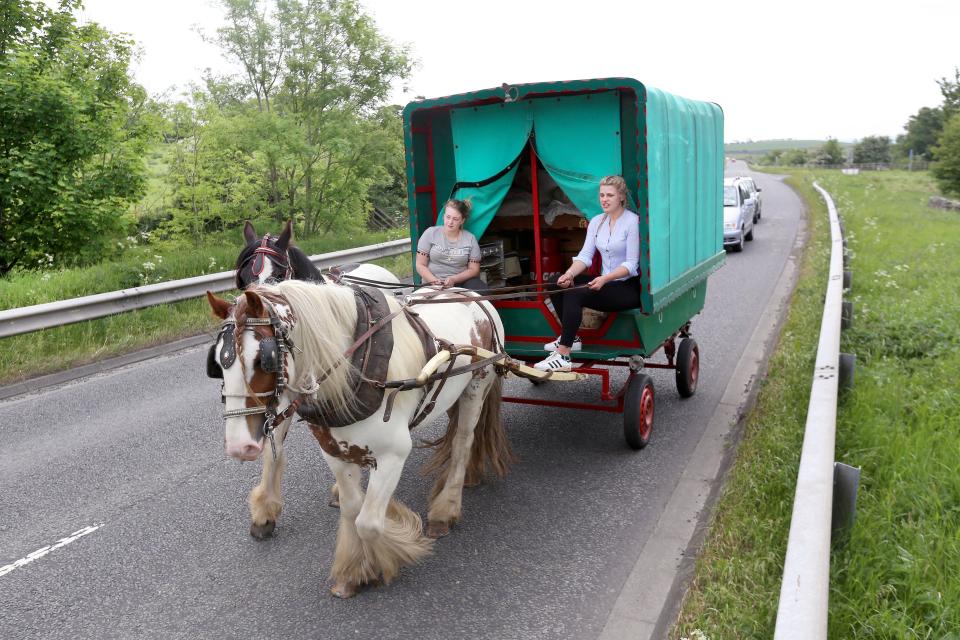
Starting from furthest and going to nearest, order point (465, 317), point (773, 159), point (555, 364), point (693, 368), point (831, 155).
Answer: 1. point (773, 159)
2. point (831, 155)
3. point (693, 368)
4. point (555, 364)
5. point (465, 317)

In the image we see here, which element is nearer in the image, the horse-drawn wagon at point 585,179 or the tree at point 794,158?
the horse-drawn wagon at point 585,179

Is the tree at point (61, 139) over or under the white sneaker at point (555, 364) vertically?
over

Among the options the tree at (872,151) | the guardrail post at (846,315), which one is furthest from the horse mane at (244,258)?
the tree at (872,151)

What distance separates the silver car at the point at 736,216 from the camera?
17344mm

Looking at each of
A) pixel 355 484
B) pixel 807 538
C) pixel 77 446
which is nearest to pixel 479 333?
pixel 355 484

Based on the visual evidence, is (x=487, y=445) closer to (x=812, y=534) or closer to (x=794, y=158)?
(x=812, y=534)

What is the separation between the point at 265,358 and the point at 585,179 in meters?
3.36

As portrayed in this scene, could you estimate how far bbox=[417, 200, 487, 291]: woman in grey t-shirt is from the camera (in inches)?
221

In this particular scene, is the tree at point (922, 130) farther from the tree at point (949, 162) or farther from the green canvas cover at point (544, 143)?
the green canvas cover at point (544, 143)

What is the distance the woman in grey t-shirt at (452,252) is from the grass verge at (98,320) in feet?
15.6

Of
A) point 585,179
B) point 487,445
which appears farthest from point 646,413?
point 585,179

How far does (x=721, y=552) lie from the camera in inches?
153

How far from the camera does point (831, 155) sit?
9062cm

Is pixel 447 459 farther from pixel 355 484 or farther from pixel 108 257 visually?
pixel 108 257
